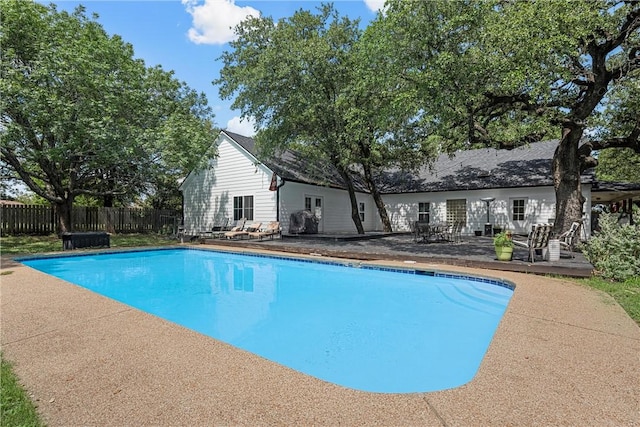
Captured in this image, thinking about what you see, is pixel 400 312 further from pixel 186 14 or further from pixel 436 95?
pixel 186 14

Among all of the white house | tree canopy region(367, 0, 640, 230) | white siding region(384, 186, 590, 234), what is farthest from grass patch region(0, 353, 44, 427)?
white siding region(384, 186, 590, 234)

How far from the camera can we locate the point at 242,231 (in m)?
15.5

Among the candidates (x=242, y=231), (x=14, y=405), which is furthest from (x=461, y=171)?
(x=14, y=405)

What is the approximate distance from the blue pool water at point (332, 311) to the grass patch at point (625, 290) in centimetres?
150

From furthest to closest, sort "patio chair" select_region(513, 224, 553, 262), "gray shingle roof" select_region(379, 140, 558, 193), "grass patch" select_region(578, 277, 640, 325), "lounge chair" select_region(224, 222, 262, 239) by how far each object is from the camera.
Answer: "gray shingle roof" select_region(379, 140, 558, 193)
"lounge chair" select_region(224, 222, 262, 239)
"patio chair" select_region(513, 224, 553, 262)
"grass patch" select_region(578, 277, 640, 325)

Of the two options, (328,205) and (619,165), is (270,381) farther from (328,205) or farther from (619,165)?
(619,165)

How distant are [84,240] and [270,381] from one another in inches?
494

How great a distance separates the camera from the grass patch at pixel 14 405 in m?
2.08

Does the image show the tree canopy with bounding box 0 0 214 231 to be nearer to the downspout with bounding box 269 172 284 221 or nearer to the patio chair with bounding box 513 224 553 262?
the downspout with bounding box 269 172 284 221

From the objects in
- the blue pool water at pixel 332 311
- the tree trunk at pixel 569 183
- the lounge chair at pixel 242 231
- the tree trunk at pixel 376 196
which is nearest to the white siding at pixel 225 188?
the lounge chair at pixel 242 231

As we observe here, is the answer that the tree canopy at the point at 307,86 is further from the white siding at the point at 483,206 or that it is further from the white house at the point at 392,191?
the white siding at the point at 483,206

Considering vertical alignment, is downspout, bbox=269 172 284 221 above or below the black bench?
above

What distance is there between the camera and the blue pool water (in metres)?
3.94

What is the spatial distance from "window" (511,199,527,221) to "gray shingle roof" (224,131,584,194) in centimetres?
90
